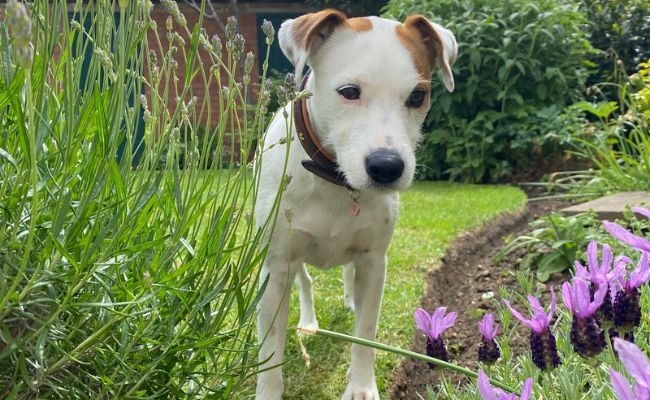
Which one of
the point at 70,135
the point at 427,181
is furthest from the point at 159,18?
the point at 70,135

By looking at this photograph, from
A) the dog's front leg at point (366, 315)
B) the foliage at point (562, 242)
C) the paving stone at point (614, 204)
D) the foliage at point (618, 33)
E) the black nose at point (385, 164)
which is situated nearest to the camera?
the black nose at point (385, 164)

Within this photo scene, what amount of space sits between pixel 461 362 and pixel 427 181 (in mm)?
6437

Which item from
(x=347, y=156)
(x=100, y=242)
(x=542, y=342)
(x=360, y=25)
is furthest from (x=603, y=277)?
(x=360, y=25)

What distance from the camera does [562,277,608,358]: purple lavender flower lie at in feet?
3.81

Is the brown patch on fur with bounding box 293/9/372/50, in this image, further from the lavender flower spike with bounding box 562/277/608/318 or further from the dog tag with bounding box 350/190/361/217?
the lavender flower spike with bounding box 562/277/608/318

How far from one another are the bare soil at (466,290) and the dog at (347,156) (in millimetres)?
369

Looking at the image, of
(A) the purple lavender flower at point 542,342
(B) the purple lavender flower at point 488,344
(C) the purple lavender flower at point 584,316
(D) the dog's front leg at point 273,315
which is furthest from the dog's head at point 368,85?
(C) the purple lavender flower at point 584,316

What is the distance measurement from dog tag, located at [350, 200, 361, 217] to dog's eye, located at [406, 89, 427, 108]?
0.41m

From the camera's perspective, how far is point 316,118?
2564mm

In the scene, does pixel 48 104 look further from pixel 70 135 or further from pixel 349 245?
pixel 349 245

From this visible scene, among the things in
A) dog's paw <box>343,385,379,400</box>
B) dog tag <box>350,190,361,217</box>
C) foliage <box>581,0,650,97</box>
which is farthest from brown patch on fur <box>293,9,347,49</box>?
foliage <box>581,0,650,97</box>

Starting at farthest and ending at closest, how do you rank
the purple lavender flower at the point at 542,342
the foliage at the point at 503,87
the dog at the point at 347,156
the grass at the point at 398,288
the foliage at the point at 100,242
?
the foliage at the point at 503,87, the grass at the point at 398,288, the dog at the point at 347,156, the foliage at the point at 100,242, the purple lavender flower at the point at 542,342

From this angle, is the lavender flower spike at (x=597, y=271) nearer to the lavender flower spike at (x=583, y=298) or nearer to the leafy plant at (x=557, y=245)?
the lavender flower spike at (x=583, y=298)

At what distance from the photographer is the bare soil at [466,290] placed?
9.77ft
